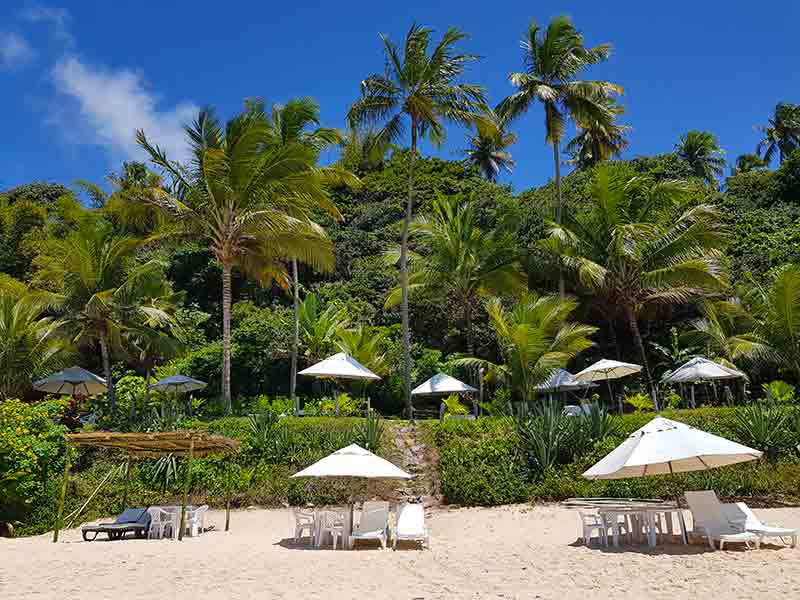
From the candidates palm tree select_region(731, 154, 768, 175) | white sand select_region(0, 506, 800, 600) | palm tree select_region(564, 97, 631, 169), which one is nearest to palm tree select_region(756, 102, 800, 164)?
palm tree select_region(731, 154, 768, 175)

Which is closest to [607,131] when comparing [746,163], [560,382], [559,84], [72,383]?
[559,84]

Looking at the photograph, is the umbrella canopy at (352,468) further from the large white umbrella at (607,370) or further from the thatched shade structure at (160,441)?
the large white umbrella at (607,370)

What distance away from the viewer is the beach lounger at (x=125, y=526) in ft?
38.9

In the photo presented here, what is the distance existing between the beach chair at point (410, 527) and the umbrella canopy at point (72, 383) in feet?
40.6

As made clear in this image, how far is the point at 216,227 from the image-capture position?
19.2m

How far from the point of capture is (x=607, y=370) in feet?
58.2

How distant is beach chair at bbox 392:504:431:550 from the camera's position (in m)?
10.1

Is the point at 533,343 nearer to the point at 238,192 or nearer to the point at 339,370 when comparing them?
the point at 339,370

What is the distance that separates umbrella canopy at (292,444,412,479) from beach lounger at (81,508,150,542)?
3602 millimetres

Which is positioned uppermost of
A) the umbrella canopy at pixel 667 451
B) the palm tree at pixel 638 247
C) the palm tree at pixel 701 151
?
the palm tree at pixel 701 151

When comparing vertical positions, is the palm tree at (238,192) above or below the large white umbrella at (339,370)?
above

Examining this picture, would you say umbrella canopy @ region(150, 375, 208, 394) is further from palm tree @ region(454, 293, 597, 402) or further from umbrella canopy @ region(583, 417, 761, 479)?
umbrella canopy @ region(583, 417, 761, 479)

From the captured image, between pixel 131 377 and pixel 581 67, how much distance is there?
782 inches

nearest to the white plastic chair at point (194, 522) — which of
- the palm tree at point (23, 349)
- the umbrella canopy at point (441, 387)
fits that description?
the umbrella canopy at point (441, 387)
